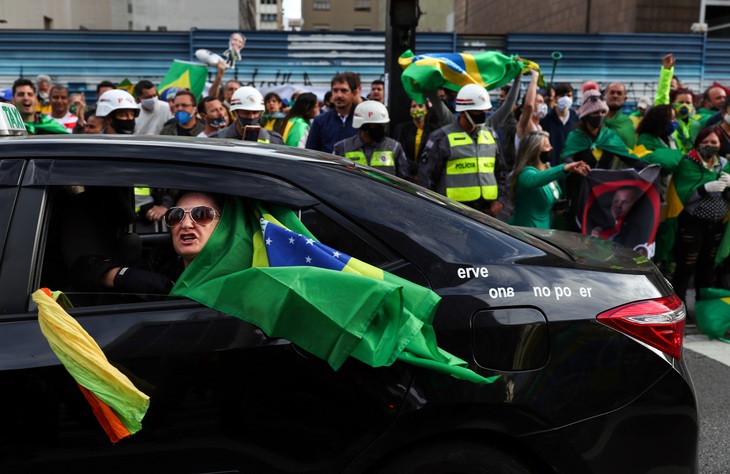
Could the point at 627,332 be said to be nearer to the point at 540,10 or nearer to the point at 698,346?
the point at 698,346

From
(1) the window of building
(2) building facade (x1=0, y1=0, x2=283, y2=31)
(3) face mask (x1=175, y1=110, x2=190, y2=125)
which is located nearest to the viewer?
(3) face mask (x1=175, y1=110, x2=190, y2=125)

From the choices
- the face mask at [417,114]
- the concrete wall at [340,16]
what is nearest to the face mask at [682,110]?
the face mask at [417,114]

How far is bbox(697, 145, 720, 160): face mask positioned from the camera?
21.1 ft

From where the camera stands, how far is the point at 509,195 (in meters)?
6.46

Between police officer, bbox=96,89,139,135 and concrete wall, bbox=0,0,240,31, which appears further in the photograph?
concrete wall, bbox=0,0,240,31

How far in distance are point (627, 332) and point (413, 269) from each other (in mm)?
735

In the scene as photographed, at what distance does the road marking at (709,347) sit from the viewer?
5629mm

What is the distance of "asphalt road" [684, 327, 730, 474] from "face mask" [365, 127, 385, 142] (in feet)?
9.59

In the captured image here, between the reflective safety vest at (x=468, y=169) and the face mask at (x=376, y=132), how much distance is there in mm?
549

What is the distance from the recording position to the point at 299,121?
313 inches

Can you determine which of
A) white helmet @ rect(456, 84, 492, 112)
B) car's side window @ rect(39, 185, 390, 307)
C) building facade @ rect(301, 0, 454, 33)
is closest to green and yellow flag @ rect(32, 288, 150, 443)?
car's side window @ rect(39, 185, 390, 307)

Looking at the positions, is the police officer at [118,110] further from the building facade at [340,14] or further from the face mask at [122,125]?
the building facade at [340,14]

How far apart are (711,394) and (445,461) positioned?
3.13 meters

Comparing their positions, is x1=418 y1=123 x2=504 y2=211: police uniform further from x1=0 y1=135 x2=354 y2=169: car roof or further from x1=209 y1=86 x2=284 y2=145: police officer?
x1=0 y1=135 x2=354 y2=169: car roof
